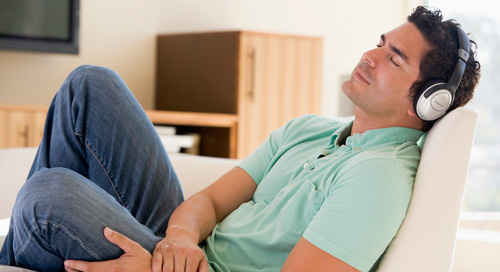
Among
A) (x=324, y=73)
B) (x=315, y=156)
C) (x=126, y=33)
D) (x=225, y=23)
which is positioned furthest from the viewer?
(x=324, y=73)

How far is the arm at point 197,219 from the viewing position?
1.25 m

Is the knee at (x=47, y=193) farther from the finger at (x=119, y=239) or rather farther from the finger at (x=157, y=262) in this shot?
the finger at (x=157, y=262)

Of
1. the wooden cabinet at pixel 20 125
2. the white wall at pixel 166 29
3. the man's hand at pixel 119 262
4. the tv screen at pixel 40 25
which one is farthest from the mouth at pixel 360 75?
the white wall at pixel 166 29

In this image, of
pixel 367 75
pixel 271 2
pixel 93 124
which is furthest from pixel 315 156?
pixel 271 2

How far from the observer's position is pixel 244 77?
3570 mm

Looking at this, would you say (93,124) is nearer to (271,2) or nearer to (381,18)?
(271,2)

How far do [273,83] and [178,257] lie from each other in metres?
2.51

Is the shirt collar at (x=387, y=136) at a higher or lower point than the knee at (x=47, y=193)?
higher

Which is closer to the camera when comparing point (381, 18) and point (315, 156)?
point (315, 156)

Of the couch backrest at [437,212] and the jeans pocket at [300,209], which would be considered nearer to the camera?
the couch backrest at [437,212]

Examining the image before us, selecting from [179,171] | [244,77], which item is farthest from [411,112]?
[244,77]

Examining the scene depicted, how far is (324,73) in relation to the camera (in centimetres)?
457

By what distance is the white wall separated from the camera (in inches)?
138

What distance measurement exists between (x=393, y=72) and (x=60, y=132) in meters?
0.75
